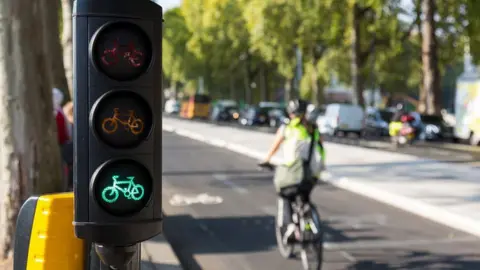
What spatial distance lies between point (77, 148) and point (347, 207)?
9.66 meters

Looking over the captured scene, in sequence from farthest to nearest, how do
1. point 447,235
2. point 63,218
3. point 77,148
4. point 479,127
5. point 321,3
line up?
point 321,3 → point 479,127 → point 447,235 → point 63,218 → point 77,148

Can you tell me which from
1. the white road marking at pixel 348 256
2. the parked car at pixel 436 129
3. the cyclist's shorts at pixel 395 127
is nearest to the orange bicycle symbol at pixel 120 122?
the white road marking at pixel 348 256

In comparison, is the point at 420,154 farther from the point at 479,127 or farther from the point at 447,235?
the point at 447,235

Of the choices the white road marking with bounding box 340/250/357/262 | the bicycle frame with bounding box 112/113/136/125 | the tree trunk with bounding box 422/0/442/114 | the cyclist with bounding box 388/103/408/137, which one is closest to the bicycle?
the white road marking with bounding box 340/250/357/262

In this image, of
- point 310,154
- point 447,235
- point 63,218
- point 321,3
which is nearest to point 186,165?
point 447,235

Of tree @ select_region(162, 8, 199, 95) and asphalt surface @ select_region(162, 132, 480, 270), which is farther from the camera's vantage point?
tree @ select_region(162, 8, 199, 95)

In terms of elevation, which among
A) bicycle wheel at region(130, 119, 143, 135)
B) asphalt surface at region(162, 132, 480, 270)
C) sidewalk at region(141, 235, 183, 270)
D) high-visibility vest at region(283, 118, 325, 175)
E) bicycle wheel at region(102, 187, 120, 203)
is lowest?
asphalt surface at region(162, 132, 480, 270)

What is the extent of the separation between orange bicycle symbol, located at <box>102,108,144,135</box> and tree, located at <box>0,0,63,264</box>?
3.06 metres

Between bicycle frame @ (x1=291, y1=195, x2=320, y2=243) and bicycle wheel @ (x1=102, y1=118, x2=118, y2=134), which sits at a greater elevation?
bicycle wheel @ (x1=102, y1=118, x2=118, y2=134)

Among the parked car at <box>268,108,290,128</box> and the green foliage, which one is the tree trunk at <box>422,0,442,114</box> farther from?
the parked car at <box>268,108,290,128</box>

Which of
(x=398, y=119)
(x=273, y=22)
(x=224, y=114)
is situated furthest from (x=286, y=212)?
(x=224, y=114)

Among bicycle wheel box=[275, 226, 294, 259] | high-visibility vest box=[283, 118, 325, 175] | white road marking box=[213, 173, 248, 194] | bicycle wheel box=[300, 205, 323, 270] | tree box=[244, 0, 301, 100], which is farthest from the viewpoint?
tree box=[244, 0, 301, 100]

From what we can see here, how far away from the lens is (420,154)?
935 inches

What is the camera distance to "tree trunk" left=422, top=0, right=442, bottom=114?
35806mm
